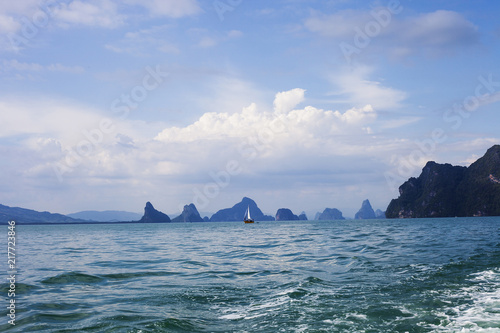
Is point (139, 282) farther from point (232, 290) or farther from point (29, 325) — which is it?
point (29, 325)

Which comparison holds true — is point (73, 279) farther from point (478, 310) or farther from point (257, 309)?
point (478, 310)

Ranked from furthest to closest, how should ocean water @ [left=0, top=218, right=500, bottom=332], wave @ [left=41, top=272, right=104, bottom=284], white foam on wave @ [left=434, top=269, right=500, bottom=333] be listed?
wave @ [left=41, top=272, right=104, bottom=284]
ocean water @ [left=0, top=218, right=500, bottom=332]
white foam on wave @ [left=434, top=269, right=500, bottom=333]

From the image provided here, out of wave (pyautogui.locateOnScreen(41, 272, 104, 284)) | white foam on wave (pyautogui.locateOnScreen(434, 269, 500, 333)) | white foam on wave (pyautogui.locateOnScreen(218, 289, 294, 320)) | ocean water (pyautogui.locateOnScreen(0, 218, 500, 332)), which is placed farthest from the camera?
wave (pyautogui.locateOnScreen(41, 272, 104, 284))

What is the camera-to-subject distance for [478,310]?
39.7ft

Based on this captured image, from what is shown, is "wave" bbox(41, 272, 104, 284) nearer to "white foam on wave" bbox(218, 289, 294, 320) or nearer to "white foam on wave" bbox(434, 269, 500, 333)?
"white foam on wave" bbox(218, 289, 294, 320)

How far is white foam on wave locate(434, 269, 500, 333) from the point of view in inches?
406

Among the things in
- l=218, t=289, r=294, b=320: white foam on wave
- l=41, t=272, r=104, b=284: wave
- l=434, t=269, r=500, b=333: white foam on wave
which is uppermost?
l=434, t=269, r=500, b=333: white foam on wave

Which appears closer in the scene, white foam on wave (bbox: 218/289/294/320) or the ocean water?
the ocean water

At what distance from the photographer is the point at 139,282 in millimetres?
19172

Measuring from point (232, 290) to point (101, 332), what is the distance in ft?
24.5

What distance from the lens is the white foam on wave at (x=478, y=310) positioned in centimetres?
1031

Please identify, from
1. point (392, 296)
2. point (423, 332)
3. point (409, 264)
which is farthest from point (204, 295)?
point (409, 264)

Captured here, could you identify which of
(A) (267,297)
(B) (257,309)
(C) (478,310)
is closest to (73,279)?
(A) (267,297)

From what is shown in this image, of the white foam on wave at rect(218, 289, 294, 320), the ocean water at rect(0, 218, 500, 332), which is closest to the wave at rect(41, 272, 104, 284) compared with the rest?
the ocean water at rect(0, 218, 500, 332)
